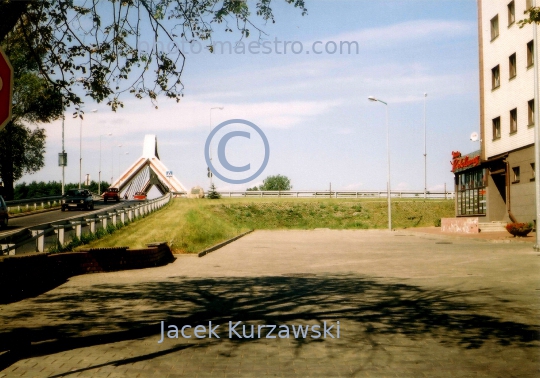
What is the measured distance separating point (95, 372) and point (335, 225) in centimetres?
4687

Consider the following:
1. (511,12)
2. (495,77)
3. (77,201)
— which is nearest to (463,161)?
(495,77)

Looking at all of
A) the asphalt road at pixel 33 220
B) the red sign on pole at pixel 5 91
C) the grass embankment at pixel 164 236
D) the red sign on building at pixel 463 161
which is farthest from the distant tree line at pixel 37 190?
the red sign on pole at pixel 5 91

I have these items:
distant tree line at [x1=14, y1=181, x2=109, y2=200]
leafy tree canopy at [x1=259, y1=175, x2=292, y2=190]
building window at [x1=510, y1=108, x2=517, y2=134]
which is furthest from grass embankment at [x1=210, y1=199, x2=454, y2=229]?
leafy tree canopy at [x1=259, y1=175, x2=292, y2=190]

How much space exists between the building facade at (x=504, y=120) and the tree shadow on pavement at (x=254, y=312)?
22.5 meters

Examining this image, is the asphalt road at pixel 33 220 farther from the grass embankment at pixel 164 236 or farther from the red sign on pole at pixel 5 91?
the red sign on pole at pixel 5 91

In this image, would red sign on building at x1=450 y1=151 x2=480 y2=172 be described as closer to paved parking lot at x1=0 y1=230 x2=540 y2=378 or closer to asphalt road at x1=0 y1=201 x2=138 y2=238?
paved parking lot at x1=0 y1=230 x2=540 y2=378

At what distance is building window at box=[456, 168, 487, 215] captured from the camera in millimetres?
37669

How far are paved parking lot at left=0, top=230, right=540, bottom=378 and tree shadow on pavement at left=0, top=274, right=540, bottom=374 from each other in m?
0.02

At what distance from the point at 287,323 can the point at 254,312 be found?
104 cm

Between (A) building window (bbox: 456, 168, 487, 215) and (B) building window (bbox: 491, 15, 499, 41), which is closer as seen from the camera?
(B) building window (bbox: 491, 15, 499, 41)

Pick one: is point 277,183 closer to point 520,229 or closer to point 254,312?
point 520,229

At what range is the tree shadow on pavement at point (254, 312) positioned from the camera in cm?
683

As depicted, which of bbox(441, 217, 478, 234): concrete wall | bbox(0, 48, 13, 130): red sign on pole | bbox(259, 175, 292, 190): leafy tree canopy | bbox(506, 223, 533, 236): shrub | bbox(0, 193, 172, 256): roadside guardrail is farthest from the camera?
bbox(259, 175, 292, 190): leafy tree canopy

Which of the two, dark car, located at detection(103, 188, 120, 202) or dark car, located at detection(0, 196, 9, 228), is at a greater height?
dark car, located at detection(103, 188, 120, 202)
